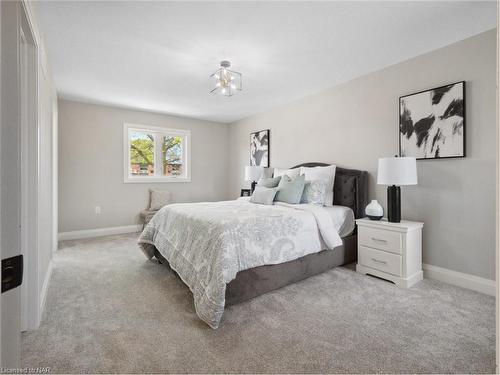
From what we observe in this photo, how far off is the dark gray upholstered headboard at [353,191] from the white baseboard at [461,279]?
92cm

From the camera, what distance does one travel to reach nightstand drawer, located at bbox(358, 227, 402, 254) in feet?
8.21

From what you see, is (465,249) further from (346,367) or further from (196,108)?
(196,108)

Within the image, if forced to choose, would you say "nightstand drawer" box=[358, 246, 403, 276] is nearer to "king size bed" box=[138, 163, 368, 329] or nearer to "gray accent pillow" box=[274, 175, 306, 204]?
"king size bed" box=[138, 163, 368, 329]

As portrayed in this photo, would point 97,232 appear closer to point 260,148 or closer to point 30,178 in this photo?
point 30,178

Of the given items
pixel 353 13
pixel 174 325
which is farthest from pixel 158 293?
pixel 353 13

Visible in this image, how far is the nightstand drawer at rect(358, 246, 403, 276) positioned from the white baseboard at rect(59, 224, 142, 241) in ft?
13.3

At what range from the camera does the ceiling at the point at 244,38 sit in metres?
1.99

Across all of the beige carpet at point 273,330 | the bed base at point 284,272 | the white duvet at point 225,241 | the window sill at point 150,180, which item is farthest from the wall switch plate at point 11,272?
the window sill at point 150,180

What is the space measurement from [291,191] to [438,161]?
1589 millimetres

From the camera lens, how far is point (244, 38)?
2375 mm

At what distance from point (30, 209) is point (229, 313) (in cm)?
166

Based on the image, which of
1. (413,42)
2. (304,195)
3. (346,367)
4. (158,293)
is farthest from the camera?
(304,195)

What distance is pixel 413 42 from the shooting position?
8.11ft

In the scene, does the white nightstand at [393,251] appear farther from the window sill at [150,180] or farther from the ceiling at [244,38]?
the window sill at [150,180]
